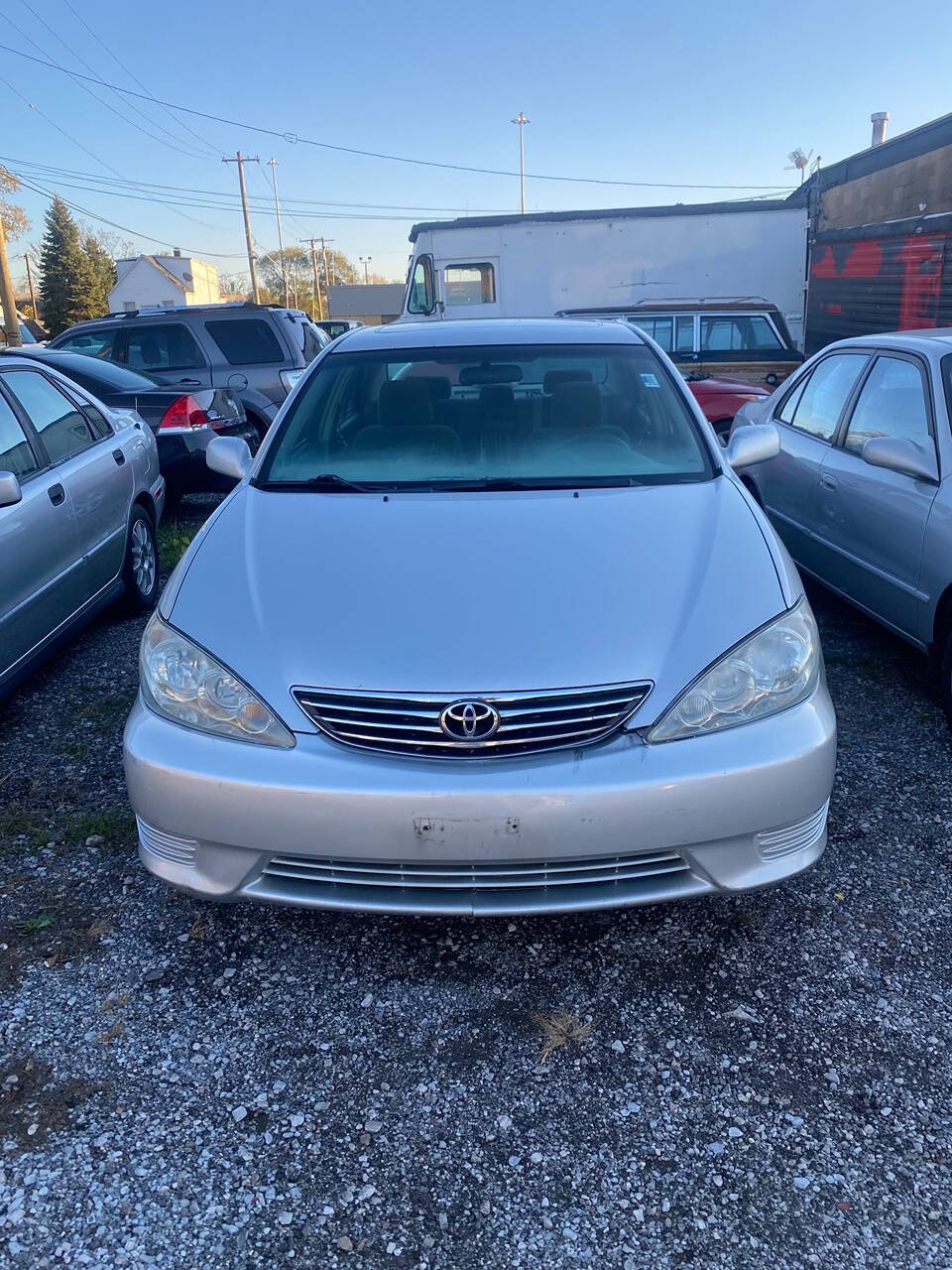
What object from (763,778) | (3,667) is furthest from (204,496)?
(763,778)

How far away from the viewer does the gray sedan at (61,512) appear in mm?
4074

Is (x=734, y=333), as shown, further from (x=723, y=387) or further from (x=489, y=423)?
(x=489, y=423)

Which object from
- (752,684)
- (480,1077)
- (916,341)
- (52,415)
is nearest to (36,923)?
(480,1077)

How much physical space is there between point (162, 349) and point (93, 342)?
2.64 feet

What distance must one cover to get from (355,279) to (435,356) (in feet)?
424

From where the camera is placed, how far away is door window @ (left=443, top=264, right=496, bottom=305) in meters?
15.1

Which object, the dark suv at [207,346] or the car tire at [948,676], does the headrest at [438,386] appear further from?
the dark suv at [207,346]

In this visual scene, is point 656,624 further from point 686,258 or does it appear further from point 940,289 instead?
point 686,258

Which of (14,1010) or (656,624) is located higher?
(656,624)

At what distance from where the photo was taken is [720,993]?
2549 millimetres

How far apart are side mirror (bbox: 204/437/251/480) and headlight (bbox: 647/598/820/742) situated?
210cm

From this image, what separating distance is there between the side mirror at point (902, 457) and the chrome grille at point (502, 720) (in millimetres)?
2282

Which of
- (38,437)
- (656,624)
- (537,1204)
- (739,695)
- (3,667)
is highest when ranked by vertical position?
(38,437)

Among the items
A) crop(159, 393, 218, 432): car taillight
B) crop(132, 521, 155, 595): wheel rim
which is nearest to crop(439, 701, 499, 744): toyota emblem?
crop(132, 521, 155, 595): wheel rim
